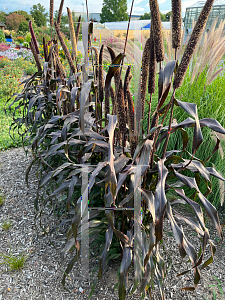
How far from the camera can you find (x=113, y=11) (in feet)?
3.92

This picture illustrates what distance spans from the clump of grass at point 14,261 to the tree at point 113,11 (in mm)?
1486

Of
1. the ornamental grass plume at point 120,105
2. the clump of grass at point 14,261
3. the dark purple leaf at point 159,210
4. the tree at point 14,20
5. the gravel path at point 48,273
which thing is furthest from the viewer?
the tree at point 14,20

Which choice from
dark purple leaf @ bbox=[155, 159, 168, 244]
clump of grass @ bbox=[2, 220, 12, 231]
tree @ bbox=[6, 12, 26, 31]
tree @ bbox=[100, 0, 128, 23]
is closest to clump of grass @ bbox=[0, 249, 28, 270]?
clump of grass @ bbox=[2, 220, 12, 231]

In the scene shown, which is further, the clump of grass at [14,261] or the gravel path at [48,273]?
the clump of grass at [14,261]

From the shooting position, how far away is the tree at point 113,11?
1150mm

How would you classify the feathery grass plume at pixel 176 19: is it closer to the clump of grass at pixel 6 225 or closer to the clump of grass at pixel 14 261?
the clump of grass at pixel 14 261

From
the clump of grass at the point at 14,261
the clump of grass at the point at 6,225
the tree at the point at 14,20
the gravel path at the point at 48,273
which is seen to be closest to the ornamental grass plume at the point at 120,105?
the gravel path at the point at 48,273

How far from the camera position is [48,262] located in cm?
150

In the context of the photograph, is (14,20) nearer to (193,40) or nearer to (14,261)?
(14,261)

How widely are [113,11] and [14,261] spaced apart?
1549 mm

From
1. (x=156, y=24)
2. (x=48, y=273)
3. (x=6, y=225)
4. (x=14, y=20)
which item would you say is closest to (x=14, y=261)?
(x=48, y=273)

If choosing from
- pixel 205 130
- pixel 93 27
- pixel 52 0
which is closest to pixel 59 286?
pixel 93 27

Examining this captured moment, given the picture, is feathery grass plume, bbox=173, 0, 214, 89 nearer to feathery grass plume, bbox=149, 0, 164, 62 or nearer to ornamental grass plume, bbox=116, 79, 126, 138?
feathery grass plume, bbox=149, 0, 164, 62

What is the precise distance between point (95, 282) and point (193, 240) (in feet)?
2.78
